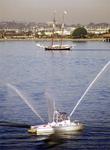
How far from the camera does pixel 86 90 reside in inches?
2302

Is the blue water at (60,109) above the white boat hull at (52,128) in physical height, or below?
below

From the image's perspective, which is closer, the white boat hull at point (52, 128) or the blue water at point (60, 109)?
the blue water at point (60, 109)

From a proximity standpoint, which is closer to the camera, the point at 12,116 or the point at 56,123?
the point at 56,123

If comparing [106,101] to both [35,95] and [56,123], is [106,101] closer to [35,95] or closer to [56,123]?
[35,95]

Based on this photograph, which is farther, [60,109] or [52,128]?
[60,109]

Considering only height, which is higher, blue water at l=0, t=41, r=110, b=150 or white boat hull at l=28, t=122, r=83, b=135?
white boat hull at l=28, t=122, r=83, b=135

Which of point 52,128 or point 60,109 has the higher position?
point 52,128

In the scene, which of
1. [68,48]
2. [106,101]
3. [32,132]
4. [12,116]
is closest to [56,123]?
[32,132]

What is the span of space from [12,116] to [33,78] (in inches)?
1347

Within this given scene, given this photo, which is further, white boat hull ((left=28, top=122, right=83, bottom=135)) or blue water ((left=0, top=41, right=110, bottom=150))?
white boat hull ((left=28, top=122, right=83, bottom=135))

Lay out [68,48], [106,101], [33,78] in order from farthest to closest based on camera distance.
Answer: [68,48] < [33,78] < [106,101]

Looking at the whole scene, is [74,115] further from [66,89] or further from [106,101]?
[66,89]

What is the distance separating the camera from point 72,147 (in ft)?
109

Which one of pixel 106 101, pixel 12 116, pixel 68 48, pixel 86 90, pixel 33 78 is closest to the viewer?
pixel 12 116
